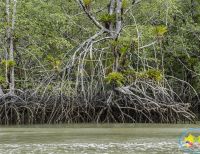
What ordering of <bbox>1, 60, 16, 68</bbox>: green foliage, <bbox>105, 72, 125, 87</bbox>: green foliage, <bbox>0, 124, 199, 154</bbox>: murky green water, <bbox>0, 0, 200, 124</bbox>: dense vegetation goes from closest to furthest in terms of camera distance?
<bbox>0, 124, 199, 154</bbox>: murky green water < <bbox>0, 0, 200, 124</bbox>: dense vegetation < <bbox>105, 72, 125, 87</bbox>: green foliage < <bbox>1, 60, 16, 68</bbox>: green foliage

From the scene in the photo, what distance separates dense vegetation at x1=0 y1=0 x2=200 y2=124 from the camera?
51.5 ft

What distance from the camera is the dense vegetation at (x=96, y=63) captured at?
15688 millimetres

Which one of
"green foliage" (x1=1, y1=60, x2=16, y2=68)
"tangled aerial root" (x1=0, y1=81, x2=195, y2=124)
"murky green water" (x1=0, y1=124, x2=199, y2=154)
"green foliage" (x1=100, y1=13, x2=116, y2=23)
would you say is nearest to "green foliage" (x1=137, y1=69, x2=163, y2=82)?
"tangled aerial root" (x1=0, y1=81, x2=195, y2=124)

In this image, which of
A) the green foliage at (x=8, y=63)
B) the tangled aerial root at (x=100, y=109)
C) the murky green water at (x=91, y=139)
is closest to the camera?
the murky green water at (x=91, y=139)

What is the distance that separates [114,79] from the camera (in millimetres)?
15969

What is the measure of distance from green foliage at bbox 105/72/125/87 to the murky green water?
1.60 metres

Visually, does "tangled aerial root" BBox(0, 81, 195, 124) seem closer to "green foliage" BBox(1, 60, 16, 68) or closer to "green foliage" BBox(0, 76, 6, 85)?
"green foliage" BBox(0, 76, 6, 85)

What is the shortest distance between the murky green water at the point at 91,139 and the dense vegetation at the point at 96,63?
1.04 metres

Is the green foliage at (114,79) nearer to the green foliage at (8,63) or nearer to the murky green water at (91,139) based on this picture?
the murky green water at (91,139)

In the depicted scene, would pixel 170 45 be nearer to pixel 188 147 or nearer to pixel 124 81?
pixel 124 81

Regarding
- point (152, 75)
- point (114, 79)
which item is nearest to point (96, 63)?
point (114, 79)

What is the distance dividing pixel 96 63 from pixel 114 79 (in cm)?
114

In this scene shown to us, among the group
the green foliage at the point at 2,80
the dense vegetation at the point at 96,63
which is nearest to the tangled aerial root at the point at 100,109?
the dense vegetation at the point at 96,63

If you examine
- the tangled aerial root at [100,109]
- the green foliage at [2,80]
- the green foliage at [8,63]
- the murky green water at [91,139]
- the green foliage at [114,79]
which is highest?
the green foliage at [8,63]
